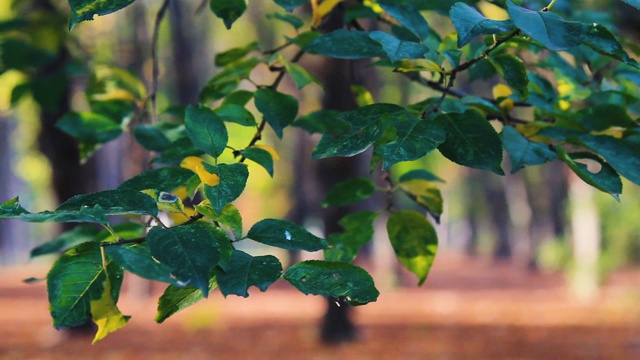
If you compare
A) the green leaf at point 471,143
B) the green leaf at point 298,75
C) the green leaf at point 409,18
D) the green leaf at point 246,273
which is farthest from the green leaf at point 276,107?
the green leaf at point 246,273

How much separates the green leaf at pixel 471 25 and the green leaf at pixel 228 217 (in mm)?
340

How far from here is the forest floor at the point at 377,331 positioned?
319 inches

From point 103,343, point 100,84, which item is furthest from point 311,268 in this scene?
point 103,343

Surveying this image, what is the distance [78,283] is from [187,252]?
0.43 feet

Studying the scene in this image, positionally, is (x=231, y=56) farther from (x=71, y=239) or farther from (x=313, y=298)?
(x=313, y=298)

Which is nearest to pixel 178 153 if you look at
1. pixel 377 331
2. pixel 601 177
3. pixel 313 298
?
pixel 601 177

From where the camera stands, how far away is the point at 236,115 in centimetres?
119

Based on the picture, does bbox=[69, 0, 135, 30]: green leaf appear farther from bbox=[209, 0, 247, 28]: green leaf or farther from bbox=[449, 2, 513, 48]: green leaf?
bbox=[449, 2, 513, 48]: green leaf

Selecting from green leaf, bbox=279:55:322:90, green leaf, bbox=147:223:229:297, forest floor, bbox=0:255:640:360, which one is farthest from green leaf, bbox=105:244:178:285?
forest floor, bbox=0:255:640:360

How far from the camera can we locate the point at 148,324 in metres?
11.1

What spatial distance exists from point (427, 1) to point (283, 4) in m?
0.34

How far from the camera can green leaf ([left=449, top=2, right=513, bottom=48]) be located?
2.51ft

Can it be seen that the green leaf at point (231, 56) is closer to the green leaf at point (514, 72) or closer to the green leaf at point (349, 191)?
the green leaf at point (349, 191)

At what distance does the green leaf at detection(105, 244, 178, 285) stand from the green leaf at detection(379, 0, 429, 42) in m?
0.59
